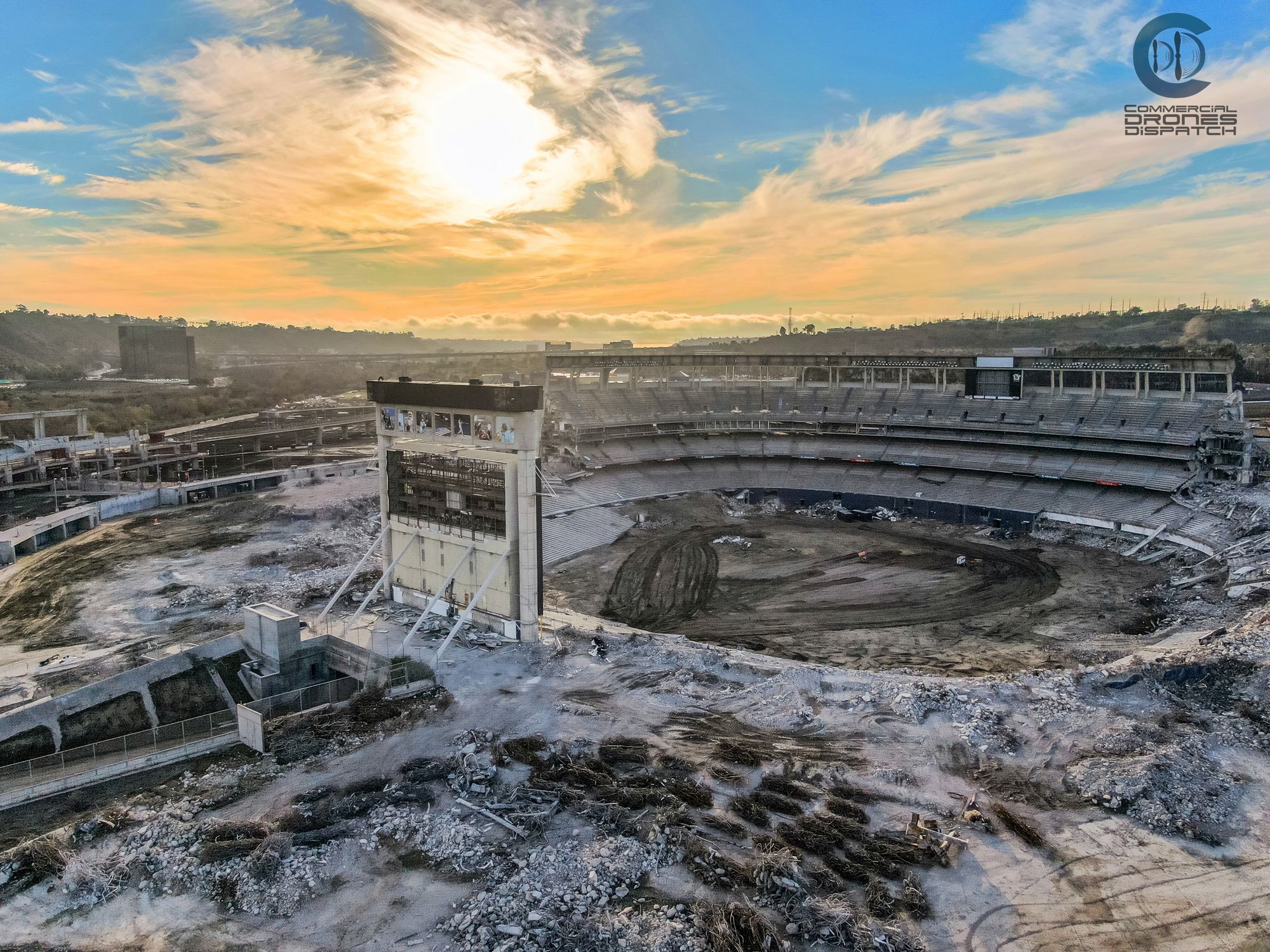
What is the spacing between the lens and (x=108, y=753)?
21.9m

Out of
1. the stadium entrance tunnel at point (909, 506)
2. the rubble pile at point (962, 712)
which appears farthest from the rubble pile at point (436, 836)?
the stadium entrance tunnel at point (909, 506)

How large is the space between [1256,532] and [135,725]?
55.9 metres

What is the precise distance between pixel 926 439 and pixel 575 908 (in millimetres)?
61379

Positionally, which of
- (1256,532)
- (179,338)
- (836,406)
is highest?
(179,338)

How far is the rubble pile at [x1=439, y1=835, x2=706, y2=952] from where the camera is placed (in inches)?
590

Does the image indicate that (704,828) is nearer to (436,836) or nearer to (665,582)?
(436,836)

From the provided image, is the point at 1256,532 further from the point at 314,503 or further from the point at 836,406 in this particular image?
the point at 314,503

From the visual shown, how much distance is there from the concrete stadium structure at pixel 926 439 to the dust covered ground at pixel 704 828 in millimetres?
26456

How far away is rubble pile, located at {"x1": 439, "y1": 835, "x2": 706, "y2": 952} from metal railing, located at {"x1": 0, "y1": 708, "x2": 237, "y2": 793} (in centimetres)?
1222

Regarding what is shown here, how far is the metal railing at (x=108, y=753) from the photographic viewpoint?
67.9 feet

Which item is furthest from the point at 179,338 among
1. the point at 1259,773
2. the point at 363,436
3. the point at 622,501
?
the point at 1259,773

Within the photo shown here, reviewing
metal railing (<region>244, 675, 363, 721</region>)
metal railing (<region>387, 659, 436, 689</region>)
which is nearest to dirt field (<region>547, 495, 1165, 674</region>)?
metal railing (<region>387, 659, 436, 689</region>)

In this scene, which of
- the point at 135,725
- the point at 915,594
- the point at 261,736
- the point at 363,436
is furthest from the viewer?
the point at 363,436

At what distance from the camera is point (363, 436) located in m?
108
